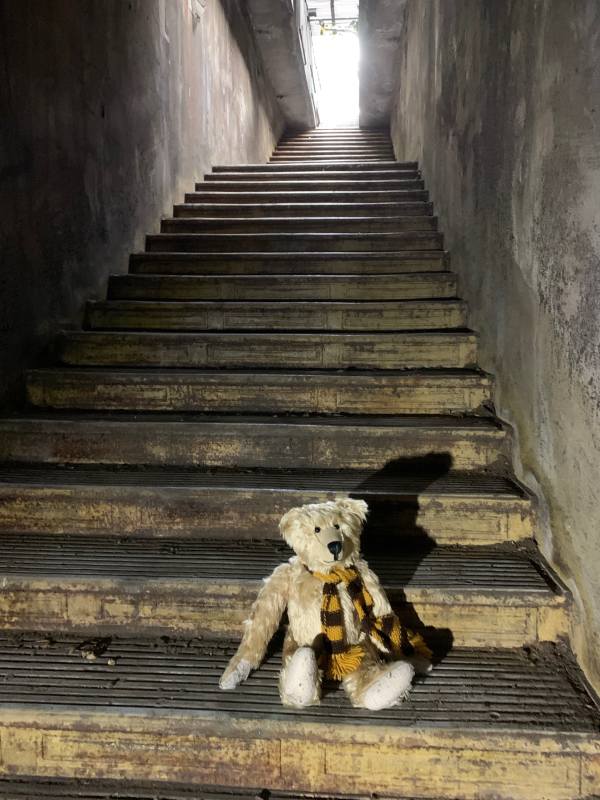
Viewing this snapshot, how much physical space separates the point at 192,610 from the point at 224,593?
4.8 inches

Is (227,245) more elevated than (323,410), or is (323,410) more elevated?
(227,245)

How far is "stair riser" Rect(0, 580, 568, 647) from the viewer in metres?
1.83

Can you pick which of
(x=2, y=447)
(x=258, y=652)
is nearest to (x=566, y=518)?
(x=258, y=652)

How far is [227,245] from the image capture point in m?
4.23

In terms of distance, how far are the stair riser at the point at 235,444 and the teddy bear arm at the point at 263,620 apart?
32.5 inches

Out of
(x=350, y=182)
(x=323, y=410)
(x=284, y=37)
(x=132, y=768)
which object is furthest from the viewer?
(x=284, y=37)

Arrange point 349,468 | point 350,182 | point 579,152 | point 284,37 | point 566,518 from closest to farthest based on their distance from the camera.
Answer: point 579,152 < point 566,518 < point 349,468 < point 350,182 < point 284,37

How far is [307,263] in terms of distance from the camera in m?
3.84

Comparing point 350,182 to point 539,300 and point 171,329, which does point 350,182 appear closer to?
point 171,329

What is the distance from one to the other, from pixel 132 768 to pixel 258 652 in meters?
0.43

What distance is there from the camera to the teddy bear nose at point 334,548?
1.60 metres

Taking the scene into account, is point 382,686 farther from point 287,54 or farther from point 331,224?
point 287,54

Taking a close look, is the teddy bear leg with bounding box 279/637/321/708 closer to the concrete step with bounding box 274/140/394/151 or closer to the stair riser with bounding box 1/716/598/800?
the stair riser with bounding box 1/716/598/800

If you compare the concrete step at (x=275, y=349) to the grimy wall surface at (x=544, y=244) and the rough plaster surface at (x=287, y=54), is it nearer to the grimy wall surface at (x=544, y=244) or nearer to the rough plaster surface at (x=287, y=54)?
the grimy wall surface at (x=544, y=244)
